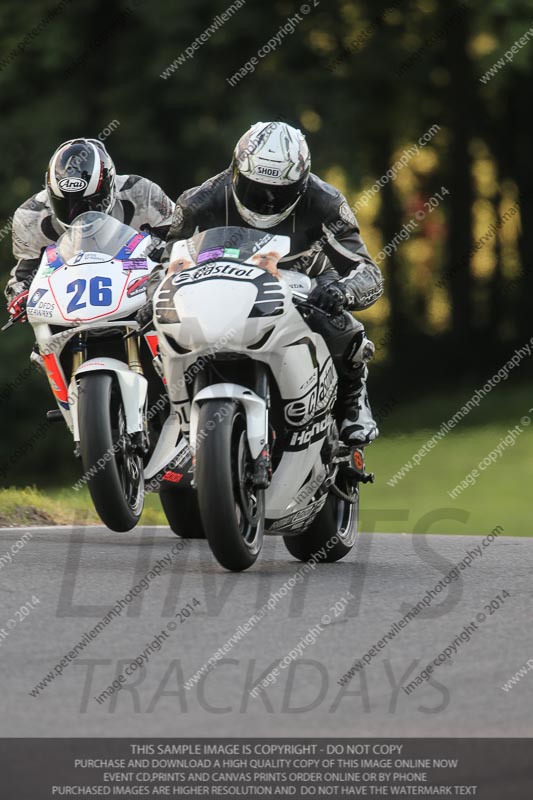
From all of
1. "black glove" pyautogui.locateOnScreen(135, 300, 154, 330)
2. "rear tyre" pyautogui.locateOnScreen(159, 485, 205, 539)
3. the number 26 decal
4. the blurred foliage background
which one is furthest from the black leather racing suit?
the blurred foliage background

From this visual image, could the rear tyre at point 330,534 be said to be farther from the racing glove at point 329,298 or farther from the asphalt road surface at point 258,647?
the racing glove at point 329,298

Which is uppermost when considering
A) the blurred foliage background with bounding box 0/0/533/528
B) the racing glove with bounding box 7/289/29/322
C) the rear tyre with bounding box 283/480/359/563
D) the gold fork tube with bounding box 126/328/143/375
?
the rear tyre with bounding box 283/480/359/563

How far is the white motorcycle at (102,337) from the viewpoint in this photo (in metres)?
7.87

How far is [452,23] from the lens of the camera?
24.0 m

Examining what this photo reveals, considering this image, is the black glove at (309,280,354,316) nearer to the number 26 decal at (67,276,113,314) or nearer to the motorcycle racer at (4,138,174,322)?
the number 26 decal at (67,276,113,314)

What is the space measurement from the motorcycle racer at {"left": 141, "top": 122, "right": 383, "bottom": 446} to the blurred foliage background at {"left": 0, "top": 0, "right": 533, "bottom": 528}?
43.4ft

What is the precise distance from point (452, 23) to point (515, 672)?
791 inches

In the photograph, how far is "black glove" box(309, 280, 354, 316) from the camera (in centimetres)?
658

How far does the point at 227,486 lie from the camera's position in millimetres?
5996

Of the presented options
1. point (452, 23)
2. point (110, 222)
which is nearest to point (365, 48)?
point (452, 23)

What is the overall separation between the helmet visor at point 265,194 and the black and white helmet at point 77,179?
1860mm

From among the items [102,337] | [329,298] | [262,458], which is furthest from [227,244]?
[102,337]

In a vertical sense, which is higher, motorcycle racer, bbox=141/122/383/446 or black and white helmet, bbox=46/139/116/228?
motorcycle racer, bbox=141/122/383/446
